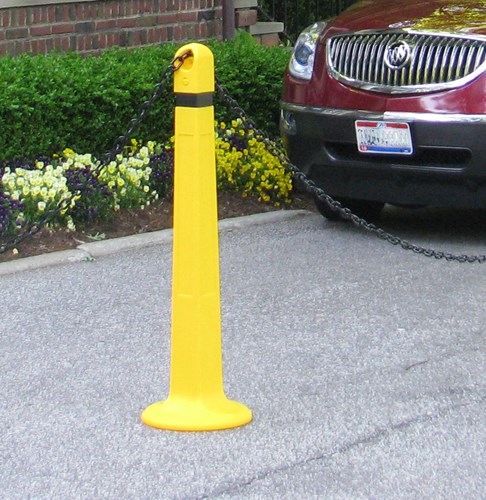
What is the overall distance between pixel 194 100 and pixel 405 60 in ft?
9.91

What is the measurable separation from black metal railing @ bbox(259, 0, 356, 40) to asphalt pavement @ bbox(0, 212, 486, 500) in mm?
5111

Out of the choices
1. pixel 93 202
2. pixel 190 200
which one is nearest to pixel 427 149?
pixel 93 202

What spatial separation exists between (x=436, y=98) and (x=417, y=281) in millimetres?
1033

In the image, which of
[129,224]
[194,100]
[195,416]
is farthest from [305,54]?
[195,416]

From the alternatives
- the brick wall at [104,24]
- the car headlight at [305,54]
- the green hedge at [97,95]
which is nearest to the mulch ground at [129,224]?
the green hedge at [97,95]

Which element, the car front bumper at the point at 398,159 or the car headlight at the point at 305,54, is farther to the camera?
the car headlight at the point at 305,54

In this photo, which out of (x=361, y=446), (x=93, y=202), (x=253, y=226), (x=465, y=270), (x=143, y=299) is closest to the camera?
(x=361, y=446)

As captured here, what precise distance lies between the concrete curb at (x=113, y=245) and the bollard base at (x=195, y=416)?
239 cm

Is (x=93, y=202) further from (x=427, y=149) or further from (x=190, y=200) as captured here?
(x=190, y=200)

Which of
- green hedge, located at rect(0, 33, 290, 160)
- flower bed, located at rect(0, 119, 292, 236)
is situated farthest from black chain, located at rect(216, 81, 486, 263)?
green hedge, located at rect(0, 33, 290, 160)

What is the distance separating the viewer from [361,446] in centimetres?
451

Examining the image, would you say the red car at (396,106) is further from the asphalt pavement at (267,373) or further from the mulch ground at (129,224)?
the mulch ground at (129,224)

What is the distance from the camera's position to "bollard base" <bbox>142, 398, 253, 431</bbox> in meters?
4.60

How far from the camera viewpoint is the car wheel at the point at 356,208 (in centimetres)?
808
